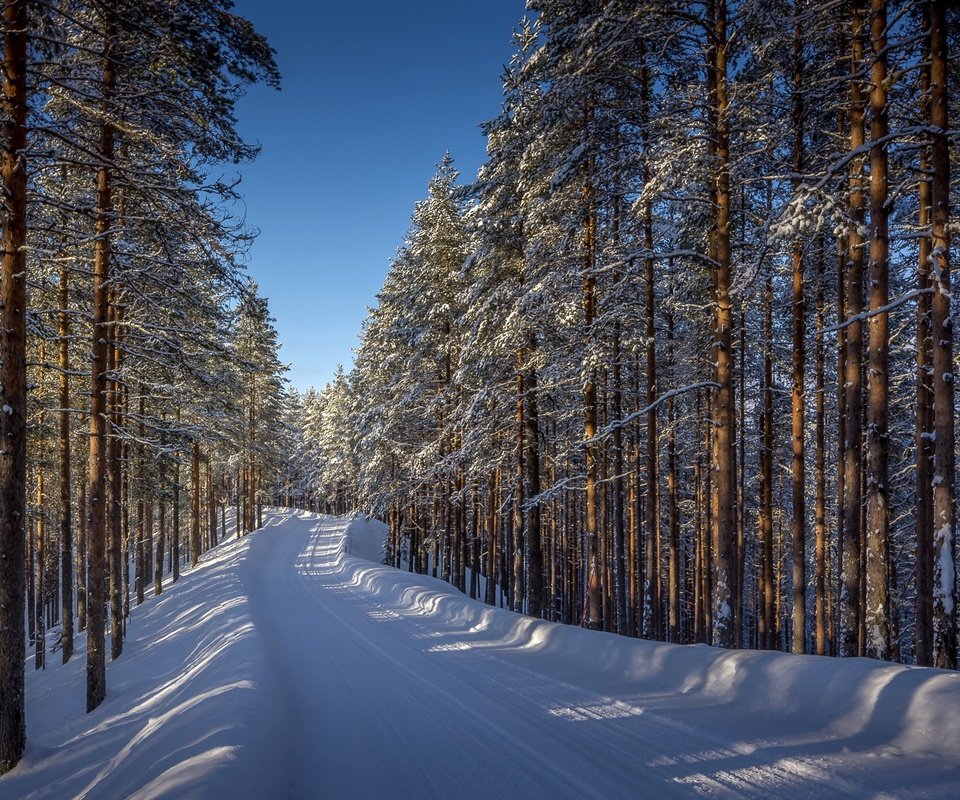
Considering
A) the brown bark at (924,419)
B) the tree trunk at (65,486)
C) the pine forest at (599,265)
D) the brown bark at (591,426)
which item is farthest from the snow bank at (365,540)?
the brown bark at (924,419)

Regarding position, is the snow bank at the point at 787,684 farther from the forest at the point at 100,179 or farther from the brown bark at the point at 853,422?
the forest at the point at 100,179

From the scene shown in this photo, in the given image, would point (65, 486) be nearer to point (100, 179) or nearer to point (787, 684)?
point (100, 179)

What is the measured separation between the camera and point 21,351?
7.90 metres

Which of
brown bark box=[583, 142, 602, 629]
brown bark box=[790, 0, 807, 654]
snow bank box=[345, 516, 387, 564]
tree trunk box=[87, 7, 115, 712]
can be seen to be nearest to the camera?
tree trunk box=[87, 7, 115, 712]

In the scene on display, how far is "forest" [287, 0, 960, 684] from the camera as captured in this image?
924 centimetres

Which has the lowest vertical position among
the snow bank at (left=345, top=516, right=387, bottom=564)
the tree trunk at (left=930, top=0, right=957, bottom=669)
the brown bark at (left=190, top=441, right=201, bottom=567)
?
the snow bank at (left=345, top=516, right=387, bottom=564)

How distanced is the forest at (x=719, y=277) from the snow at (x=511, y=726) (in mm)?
3067

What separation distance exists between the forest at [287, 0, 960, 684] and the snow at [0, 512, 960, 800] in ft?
10.1

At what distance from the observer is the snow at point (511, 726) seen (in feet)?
15.8

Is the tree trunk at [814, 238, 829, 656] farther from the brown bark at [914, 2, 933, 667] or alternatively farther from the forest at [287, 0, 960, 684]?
the brown bark at [914, 2, 933, 667]

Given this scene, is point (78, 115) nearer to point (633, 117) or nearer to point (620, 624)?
point (633, 117)

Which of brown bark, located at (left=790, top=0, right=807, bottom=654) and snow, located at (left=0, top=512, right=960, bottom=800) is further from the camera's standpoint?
brown bark, located at (left=790, top=0, right=807, bottom=654)

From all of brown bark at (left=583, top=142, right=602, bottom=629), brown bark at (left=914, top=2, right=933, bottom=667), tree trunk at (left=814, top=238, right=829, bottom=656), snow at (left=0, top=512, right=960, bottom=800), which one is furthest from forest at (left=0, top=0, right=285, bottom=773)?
tree trunk at (left=814, top=238, right=829, bottom=656)

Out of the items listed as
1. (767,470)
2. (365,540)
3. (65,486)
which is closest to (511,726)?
(767,470)
